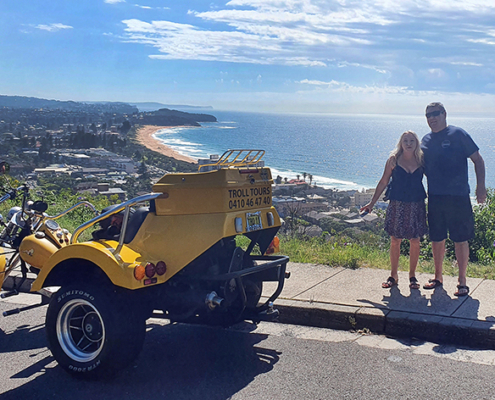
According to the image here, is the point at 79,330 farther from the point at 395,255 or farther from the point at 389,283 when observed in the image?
the point at 395,255

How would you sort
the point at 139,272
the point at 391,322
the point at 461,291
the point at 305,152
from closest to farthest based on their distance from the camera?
the point at 139,272 → the point at 391,322 → the point at 461,291 → the point at 305,152

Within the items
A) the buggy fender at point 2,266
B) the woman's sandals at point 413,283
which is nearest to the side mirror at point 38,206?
the buggy fender at point 2,266

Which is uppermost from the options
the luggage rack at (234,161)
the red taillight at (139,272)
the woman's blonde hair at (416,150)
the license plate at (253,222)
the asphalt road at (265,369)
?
the woman's blonde hair at (416,150)

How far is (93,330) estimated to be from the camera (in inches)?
174

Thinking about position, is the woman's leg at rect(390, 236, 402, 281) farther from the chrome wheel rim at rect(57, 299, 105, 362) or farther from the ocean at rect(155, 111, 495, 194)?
the chrome wheel rim at rect(57, 299, 105, 362)

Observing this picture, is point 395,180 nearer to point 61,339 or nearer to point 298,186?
point 61,339

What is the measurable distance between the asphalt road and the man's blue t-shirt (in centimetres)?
192

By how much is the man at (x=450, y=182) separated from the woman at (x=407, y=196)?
119 mm

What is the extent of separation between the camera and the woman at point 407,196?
6137 mm

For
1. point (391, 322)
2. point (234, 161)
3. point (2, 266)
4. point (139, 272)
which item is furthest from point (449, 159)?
point (2, 266)

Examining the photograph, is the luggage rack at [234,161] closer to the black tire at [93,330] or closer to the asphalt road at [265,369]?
the black tire at [93,330]

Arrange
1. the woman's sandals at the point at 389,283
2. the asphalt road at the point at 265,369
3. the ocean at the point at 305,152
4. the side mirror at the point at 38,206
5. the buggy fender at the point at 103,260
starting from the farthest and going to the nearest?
1. the ocean at the point at 305,152
2. the woman's sandals at the point at 389,283
3. the side mirror at the point at 38,206
4. the buggy fender at the point at 103,260
5. the asphalt road at the point at 265,369

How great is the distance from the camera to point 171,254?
14.5 ft

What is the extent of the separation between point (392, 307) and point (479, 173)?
1.79 m
